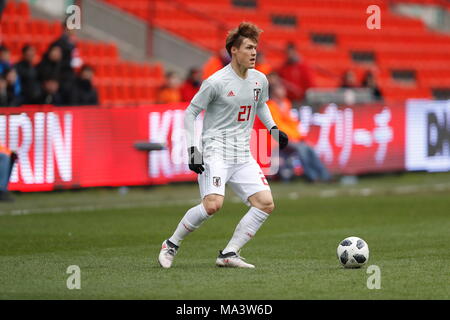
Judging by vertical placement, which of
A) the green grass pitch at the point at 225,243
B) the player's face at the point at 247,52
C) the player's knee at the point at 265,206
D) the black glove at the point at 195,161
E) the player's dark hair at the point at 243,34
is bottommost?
the green grass pitch at the point at 225,243

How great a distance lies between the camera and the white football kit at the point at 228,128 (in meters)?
9.83

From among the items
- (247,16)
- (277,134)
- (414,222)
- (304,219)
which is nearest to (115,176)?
(304,219)

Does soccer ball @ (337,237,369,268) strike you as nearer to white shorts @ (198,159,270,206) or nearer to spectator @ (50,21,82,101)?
white shorts @ (198,159,270,206)

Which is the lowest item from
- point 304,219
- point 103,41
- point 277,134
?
point 304,219

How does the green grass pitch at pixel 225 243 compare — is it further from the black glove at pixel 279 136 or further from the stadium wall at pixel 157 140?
the black glove at pixel 279 136

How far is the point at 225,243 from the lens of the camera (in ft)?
40.3

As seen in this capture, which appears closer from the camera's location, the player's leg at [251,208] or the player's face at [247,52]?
the player's face at [247,52]

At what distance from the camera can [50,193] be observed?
17719mm

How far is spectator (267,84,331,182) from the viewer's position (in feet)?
65.6

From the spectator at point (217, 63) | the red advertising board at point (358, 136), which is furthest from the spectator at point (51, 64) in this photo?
the red advertising board at point (358, 136)

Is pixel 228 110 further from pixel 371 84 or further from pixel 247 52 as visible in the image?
pixel 371 84

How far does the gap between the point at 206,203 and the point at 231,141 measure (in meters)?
0.61

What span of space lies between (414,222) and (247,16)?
46.6ft

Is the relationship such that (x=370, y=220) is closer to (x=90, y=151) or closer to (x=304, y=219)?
(x=304, y=219)
